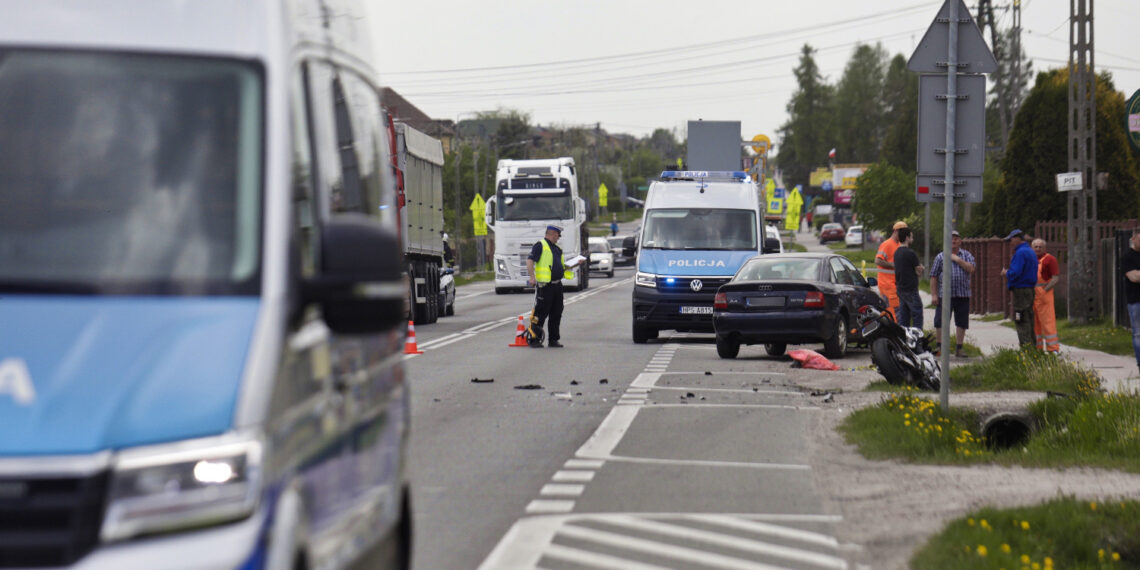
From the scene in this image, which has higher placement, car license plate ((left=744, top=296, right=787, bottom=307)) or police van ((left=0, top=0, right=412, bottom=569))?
police van ((left=0, top=0, right=412, bottom=569))

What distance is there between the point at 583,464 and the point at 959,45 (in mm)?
4850

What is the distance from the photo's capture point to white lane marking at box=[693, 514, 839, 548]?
7682 mm

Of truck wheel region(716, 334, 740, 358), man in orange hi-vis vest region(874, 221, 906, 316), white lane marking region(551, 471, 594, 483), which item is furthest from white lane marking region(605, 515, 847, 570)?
man in orange hi-vis vest region(874, 221, 906, 316)

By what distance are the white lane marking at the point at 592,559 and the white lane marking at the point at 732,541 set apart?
0.62m

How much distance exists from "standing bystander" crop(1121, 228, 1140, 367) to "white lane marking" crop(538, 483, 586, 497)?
31.6ft

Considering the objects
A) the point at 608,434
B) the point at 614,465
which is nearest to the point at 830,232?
the point at 608,434

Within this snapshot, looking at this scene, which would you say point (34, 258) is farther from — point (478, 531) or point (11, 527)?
point (478, 531)

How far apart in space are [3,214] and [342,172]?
1.40 meters

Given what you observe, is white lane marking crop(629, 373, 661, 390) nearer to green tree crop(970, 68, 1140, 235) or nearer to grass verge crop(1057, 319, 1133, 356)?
grass verge crop(1057, 319, 1133, 356)

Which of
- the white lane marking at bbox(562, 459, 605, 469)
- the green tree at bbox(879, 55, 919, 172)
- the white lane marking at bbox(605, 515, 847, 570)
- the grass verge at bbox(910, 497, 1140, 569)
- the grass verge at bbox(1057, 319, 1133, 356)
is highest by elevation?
the green tree at bbox(879, 55, 919, 172)

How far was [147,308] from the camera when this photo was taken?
393cm

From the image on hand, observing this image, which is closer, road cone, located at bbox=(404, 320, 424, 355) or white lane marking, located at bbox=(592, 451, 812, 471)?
white lane marking, located at bbox=(592, 451, 812, 471)

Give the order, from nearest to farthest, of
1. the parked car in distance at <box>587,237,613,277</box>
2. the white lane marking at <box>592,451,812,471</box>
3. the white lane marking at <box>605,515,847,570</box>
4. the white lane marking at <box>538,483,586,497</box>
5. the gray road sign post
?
1. the white lane marking at <box>605,515,847,570</box>
2. the white lane marking at <box>538,483,586,497</box>
3. the white lane marking at <box>592,451,812,471</box>
4. the gray road sign post
5. the parked car in distance at <box>587,237,613,277</box>

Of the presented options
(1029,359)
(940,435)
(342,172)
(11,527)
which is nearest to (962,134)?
(940,435)
